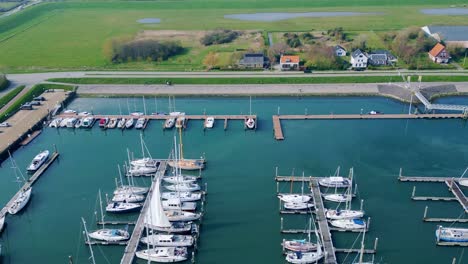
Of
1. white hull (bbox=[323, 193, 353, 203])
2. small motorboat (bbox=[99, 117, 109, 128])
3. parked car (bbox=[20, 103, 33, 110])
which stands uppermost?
parked car (bbox=[20, 103, 33, 110])

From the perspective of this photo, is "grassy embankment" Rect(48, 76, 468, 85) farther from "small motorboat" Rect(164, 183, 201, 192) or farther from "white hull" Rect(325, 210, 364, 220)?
"white hull" Rect(325, 210, 364, 220)

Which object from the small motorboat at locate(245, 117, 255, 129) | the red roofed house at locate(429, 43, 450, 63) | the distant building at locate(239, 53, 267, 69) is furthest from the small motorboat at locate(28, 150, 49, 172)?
the red roofed house at locate(429, 43, 450, 63)

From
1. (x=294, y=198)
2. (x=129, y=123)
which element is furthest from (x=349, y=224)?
(x=129, y=123)

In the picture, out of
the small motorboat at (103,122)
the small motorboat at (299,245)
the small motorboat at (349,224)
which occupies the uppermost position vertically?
the small motorboat at (103,122)

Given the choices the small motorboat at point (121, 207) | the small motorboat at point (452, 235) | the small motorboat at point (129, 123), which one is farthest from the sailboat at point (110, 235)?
the small motorboat at point (452, 235)

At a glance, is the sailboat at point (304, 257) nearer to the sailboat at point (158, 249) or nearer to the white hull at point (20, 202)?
the sailboat at point (158, 249)

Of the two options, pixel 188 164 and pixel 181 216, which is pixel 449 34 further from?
pixel 181 216

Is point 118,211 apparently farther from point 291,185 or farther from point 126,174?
point 291,185
